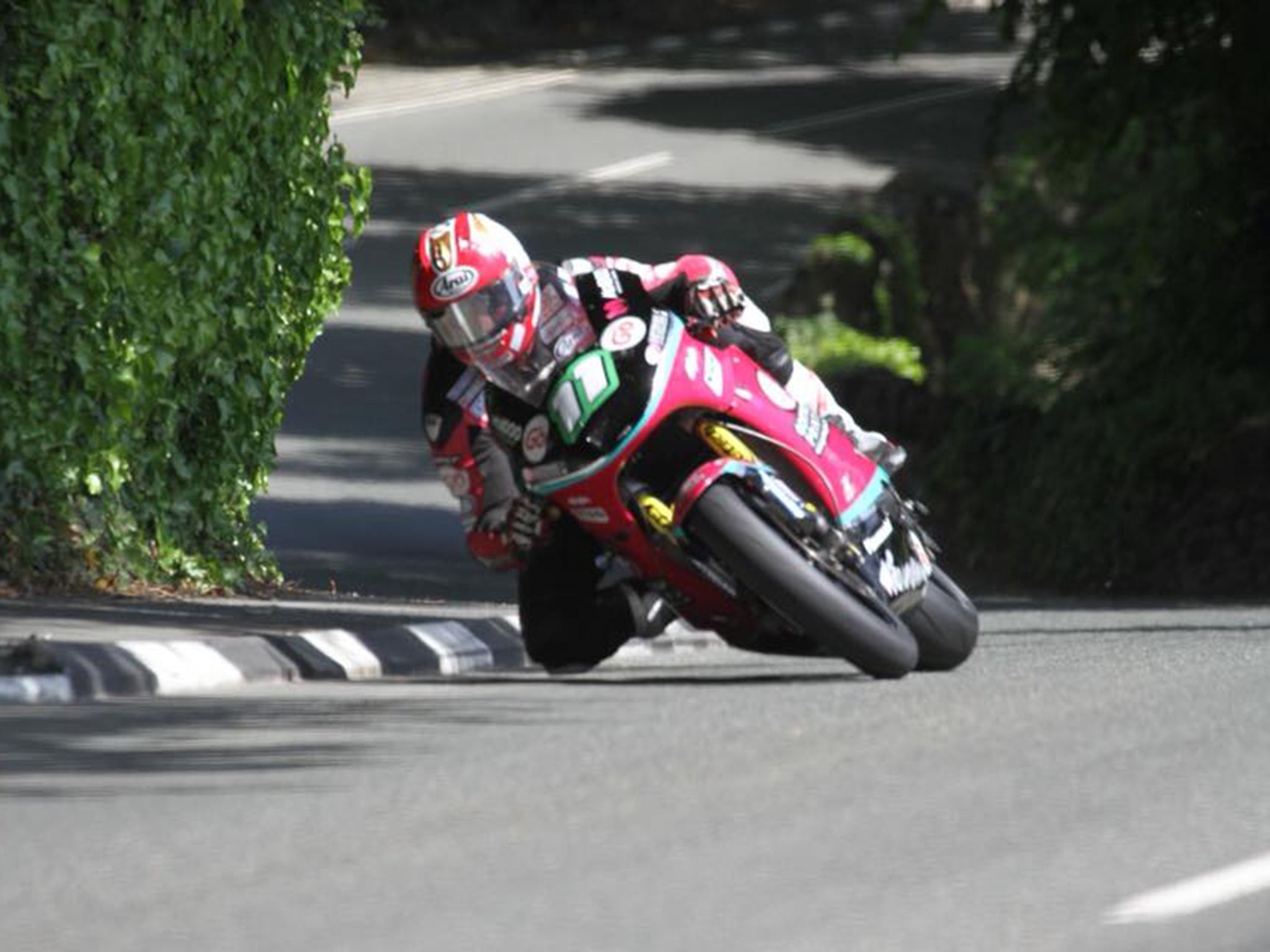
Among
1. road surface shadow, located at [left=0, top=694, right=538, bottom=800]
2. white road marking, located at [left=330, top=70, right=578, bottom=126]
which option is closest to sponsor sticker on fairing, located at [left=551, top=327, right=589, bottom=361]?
road surface shadow, located at [left=0, top=694, right=538, bottom=800]

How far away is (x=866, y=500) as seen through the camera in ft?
34.9

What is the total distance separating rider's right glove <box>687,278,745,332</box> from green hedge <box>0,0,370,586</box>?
2432mm

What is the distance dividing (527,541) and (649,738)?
6.11 feet

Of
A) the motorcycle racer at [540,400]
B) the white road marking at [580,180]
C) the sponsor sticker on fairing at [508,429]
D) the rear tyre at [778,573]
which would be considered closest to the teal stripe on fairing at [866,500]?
the motorcycle racer at [540,400]

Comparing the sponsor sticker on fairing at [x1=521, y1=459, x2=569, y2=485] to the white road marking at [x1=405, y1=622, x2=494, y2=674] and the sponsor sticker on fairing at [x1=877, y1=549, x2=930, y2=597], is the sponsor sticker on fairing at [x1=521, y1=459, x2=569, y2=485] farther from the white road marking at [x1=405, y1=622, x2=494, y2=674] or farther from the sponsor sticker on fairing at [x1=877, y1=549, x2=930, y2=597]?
the sponsor sticker on fairing at [x1=877, y1=549, x2=930, y2=597]

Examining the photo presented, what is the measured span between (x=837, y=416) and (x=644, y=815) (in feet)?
11.0

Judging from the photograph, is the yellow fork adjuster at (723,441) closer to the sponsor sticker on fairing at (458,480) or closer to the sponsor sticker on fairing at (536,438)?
the sponsor sticker on fairing at (536,438)

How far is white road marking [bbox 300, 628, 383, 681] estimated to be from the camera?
1052 cm

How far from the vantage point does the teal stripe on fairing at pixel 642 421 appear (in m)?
10.1

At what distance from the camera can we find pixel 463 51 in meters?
40.6

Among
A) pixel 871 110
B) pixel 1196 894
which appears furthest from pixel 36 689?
pixel 871 110

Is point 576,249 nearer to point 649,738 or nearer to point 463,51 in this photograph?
point 463,51

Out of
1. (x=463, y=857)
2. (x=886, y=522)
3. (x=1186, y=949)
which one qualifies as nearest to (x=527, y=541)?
(x=886, y=522)

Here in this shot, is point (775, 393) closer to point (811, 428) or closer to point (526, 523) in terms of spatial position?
point (811, 428)
